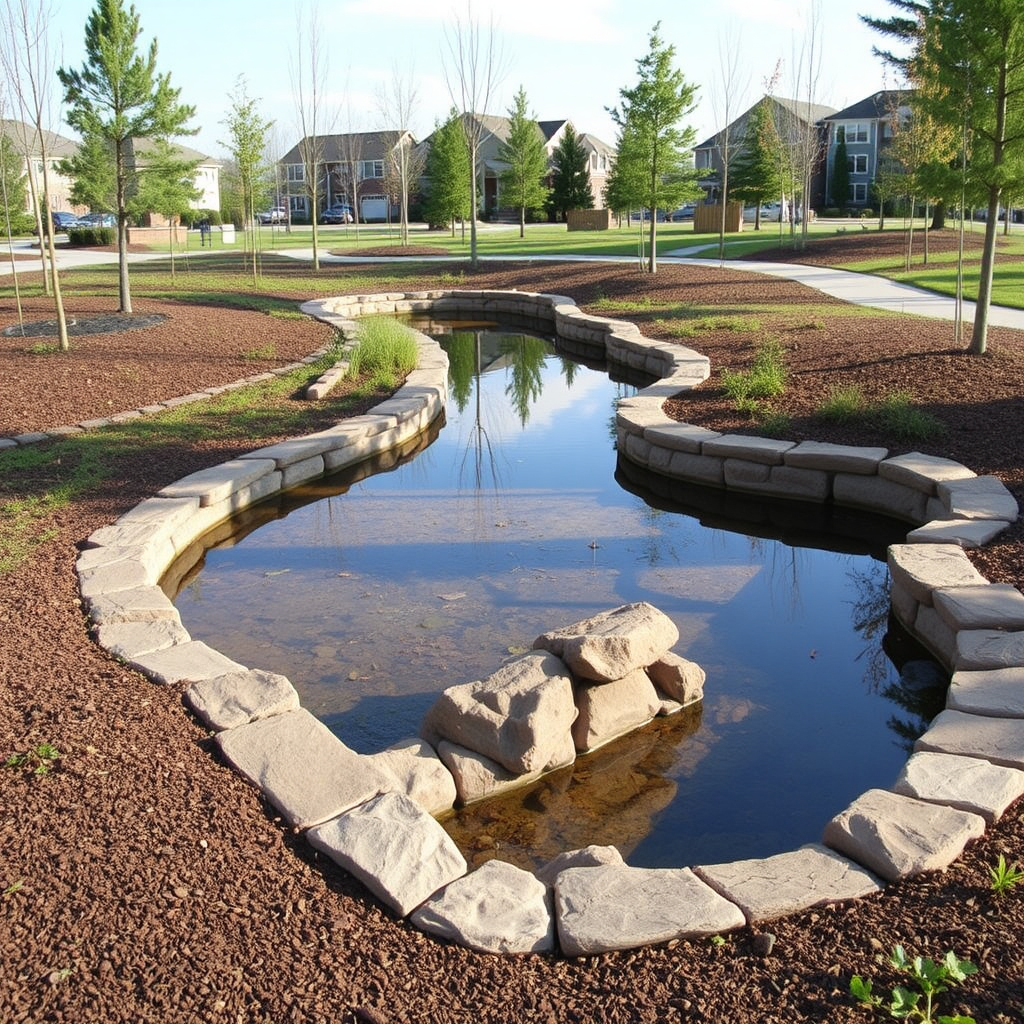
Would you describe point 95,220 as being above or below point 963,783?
above

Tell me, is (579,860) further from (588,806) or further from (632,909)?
(588,806)

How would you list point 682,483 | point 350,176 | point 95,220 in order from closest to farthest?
1. point 682,483
2. point 95,220
3. point 350,176

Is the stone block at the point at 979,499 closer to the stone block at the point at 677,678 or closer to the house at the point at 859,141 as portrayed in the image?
the stone block at the point at 677,678

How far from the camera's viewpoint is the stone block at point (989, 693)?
4.05 meters

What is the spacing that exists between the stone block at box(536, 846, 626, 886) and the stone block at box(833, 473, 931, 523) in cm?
463

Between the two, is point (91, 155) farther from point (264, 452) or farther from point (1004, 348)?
point (1004, 348)

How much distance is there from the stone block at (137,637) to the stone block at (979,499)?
4718 mm

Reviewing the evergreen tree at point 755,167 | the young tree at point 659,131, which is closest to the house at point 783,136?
the evergreen tree at point 755,167

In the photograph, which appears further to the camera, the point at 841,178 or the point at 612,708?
the point at 841,178

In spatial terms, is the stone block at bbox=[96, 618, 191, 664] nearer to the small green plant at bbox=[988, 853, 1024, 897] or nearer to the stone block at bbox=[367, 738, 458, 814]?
the stone block at bbox=[367, 738, 458, 814]

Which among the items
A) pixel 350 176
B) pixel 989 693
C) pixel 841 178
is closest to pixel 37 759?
pixel 989 693

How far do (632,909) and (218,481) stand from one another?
5222 mm

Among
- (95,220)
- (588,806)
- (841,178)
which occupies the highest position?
(841,178)

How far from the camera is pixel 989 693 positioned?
4.18 m
